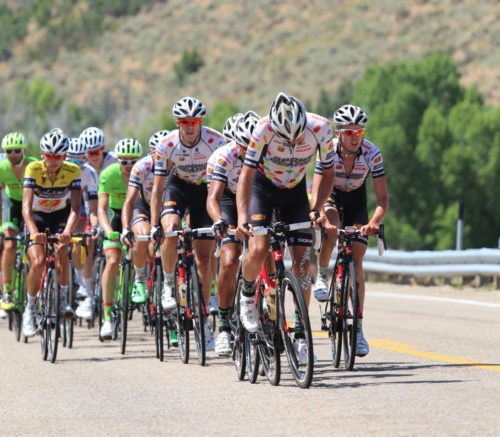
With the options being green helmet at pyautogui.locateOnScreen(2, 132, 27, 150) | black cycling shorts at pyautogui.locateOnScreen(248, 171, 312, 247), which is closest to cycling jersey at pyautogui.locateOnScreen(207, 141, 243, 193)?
black cycling shorts at pyautogui.locateOnScreen(248, 171, 312, 247)

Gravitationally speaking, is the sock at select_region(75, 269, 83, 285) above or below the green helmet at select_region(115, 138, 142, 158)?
below

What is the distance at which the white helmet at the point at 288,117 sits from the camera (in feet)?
26.5

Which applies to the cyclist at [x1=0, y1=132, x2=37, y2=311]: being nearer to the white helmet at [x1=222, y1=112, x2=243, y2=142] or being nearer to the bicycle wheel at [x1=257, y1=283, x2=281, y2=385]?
the white helmet at [x1=222, y1=112, x2=243, y2=142]

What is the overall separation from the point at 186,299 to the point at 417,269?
11282 millimetres

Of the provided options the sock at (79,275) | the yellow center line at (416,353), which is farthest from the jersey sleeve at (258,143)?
the sock at (79,275)

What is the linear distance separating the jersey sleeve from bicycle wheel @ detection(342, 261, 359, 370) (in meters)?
1.43

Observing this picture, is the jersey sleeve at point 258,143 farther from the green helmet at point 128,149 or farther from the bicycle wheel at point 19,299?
the bicycle wheel at point 19,299

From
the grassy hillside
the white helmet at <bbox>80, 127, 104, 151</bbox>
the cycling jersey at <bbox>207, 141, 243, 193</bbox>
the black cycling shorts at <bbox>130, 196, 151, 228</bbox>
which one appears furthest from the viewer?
the grassy hillside

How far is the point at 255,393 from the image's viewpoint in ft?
26.3

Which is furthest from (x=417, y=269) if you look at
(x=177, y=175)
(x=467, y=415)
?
(x=467, y=415)

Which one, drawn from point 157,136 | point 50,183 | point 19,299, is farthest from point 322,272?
point 19,299

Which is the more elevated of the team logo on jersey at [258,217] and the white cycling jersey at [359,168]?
the white cycling jersey at [359,168]

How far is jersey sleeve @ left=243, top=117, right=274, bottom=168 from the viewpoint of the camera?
27.5 feet

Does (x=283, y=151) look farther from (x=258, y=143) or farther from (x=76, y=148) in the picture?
(x=76, y=148)
